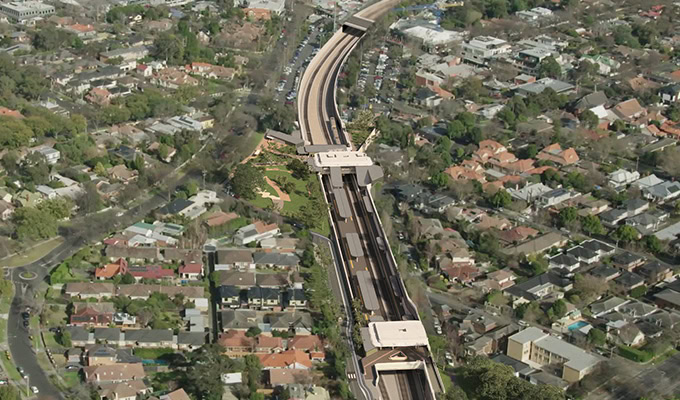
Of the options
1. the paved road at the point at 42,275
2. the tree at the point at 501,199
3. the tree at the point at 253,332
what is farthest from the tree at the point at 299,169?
the tree at the point at 253,332

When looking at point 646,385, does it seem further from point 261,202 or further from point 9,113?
point 9,113

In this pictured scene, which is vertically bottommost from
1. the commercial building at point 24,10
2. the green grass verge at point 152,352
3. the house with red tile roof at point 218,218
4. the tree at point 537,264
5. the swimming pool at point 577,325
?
the swimming pool at point 577,325

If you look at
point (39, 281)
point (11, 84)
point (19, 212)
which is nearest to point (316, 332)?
point (39, 281)

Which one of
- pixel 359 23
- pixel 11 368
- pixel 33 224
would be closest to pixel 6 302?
pixel 11 368

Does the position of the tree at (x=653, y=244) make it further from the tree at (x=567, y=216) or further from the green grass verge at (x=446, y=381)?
the green grass verge at (x=446, y=381)

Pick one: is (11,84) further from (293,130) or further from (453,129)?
(453,129)

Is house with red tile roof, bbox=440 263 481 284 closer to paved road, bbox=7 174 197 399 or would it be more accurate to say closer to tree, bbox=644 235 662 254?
tree, bbox=644 235 662 254

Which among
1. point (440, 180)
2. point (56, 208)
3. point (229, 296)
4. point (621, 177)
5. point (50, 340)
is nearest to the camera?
point (50, 340)
